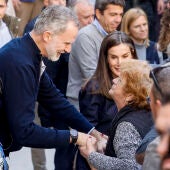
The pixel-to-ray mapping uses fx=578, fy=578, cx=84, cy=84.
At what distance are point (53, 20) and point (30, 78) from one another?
1.46ft

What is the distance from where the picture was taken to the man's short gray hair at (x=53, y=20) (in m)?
3.79

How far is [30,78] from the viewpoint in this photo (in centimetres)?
365

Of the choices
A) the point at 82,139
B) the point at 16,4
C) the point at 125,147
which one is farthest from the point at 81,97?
the point at 16,4

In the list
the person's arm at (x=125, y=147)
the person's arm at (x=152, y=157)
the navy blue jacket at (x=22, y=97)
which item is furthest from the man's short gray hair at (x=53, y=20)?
the person's arm at (x=152, y=157)

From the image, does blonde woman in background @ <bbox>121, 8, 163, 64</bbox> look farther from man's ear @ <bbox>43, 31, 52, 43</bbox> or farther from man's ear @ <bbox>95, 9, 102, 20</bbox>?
man's ear @ <bbox>43, 31, 52, 43</bbox>

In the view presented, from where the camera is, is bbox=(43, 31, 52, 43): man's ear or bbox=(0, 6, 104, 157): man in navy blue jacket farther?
bbox=(43, 31, 52, 43): man's ear

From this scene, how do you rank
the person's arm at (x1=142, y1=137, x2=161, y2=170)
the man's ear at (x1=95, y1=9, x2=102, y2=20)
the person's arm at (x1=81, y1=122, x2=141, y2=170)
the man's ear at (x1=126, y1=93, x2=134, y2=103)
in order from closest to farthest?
the person's arm at (x1=142, y1=137, x2=161, y2=170) → the person's arm at (x1=81, y1=122, x2=141, y2=170) → the man's ear at (x1=126, y1=93, x2=134, y2=103) → the man's ear at (x1=95, y1=9, x2=102, y2=20)

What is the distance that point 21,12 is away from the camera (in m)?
7.21

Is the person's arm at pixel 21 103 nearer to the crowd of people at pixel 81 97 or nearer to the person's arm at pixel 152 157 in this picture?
the crowd of people at pixel 81 97

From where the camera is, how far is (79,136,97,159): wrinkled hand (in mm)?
3628

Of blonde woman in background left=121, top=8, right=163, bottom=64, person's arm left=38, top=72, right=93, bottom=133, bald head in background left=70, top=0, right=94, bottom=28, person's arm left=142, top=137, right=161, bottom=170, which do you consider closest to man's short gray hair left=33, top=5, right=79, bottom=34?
person's arm left=38, top=72, right=93, bottom=133

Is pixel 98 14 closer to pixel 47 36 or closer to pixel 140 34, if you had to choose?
pixel 140 34

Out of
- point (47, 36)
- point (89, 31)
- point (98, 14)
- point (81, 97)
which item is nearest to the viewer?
point (47, 36)

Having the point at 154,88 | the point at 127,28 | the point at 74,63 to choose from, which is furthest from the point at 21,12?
the point at 154,88
